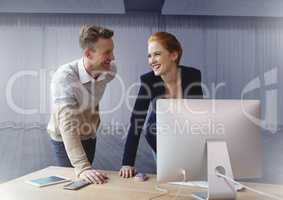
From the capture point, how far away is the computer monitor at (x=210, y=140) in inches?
50.7

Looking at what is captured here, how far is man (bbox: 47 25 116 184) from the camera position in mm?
1814

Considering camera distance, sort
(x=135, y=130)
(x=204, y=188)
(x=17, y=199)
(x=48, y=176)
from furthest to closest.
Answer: (x=135, y=130) < (x=48, y=176) < (x=204, y=188) < (x=17, y=199)

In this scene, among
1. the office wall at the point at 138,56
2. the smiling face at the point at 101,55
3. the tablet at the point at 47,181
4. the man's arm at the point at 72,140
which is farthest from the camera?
the office wall at the point at 138,56

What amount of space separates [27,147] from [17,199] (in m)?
1.25

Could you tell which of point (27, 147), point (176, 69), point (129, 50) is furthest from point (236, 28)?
point (27, 147)

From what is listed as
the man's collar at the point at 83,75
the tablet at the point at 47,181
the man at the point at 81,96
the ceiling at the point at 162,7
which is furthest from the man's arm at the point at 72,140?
the ceiling at the point at 162,7

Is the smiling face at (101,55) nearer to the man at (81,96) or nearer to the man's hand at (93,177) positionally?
the man at (81,96)

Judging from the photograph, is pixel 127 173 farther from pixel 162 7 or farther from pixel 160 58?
pixel 162 7

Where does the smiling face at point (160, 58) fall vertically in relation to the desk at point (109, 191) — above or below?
above

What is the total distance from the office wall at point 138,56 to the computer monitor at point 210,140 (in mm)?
1140

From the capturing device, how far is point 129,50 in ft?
8.13

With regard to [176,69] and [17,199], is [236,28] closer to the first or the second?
[176,69]

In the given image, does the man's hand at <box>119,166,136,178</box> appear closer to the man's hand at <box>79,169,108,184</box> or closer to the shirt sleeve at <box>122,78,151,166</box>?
the man's hand at <box>79,169,108,184</box>

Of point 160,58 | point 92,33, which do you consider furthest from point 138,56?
point 92,33
